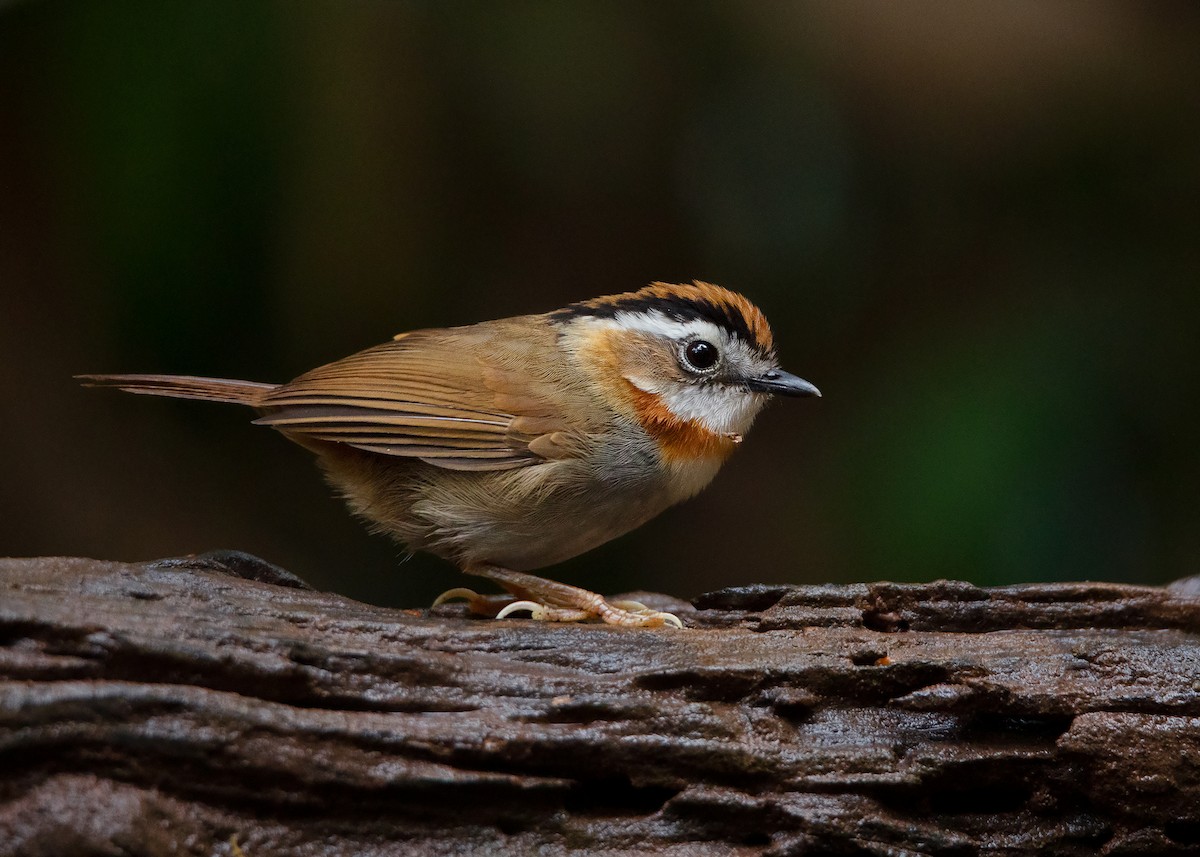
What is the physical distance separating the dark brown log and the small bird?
21.1 inches

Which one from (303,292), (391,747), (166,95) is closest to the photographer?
(391,747)

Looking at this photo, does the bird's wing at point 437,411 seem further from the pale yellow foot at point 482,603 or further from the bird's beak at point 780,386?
the bird's beak at point 780,386

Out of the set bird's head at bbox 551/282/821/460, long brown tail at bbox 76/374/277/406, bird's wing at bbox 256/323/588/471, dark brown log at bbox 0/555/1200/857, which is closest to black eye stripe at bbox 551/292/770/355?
bird's head at bbox 551/282/821/460

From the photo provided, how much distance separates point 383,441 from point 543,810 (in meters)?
1.52

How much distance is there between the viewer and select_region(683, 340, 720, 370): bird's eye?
162 inches

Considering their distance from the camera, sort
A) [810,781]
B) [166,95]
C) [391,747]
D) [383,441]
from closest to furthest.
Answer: [391,747] < [810,781] < [383,441] < [166,95]

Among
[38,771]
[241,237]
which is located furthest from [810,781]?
[241,237]

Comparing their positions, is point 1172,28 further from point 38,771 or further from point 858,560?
→ point 38,771

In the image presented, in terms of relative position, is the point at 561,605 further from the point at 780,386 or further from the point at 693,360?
the point at 780,386

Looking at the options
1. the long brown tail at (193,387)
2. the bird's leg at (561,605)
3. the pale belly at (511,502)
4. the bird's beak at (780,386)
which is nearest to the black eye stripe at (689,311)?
the bird's beak at (780,386)

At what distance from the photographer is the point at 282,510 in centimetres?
604

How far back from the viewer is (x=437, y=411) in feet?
12.5

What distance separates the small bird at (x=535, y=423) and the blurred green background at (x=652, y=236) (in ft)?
4.73

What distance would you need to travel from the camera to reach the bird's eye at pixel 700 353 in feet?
13.5
